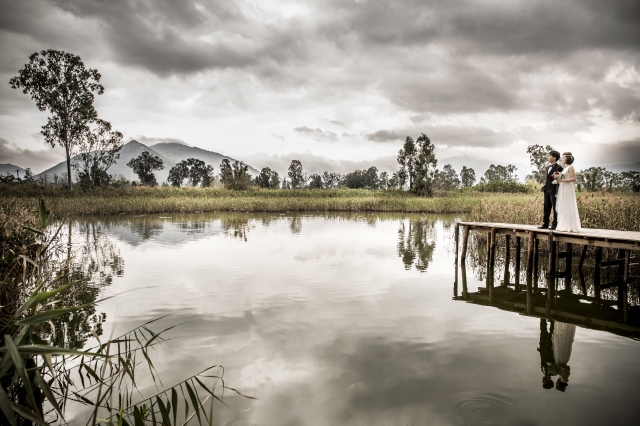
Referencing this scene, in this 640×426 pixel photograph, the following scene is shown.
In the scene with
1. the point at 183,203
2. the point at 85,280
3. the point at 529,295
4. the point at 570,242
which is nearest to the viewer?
the point at 529,295

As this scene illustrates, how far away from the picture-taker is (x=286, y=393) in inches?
192

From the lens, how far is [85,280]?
1022 centimetres

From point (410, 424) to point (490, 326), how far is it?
11.9 ft

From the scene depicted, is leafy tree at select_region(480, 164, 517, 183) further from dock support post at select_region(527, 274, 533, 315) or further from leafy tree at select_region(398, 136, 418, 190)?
dock support post at select_region(527, 274, 533, 315)

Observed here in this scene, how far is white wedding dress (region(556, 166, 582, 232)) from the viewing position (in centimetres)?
1037

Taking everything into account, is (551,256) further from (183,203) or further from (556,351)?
(183,203)

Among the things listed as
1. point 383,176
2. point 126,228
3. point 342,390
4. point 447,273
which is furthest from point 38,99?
point 383,176

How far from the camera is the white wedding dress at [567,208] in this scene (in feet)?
34.0

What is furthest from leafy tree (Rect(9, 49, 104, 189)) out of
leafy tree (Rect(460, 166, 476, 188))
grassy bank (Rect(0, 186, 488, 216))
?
leafy tree (Rect(460, 166, 476, 188))

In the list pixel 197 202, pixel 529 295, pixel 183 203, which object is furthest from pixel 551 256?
pixel 197 202

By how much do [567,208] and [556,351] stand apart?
5.64 metres

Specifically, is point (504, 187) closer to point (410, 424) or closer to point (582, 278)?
point (582, 278)

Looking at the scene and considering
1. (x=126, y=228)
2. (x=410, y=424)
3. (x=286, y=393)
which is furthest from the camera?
(x=126, y=228)

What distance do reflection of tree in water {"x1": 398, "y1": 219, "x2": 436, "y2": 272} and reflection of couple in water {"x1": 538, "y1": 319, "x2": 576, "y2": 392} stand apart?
5.09 m
